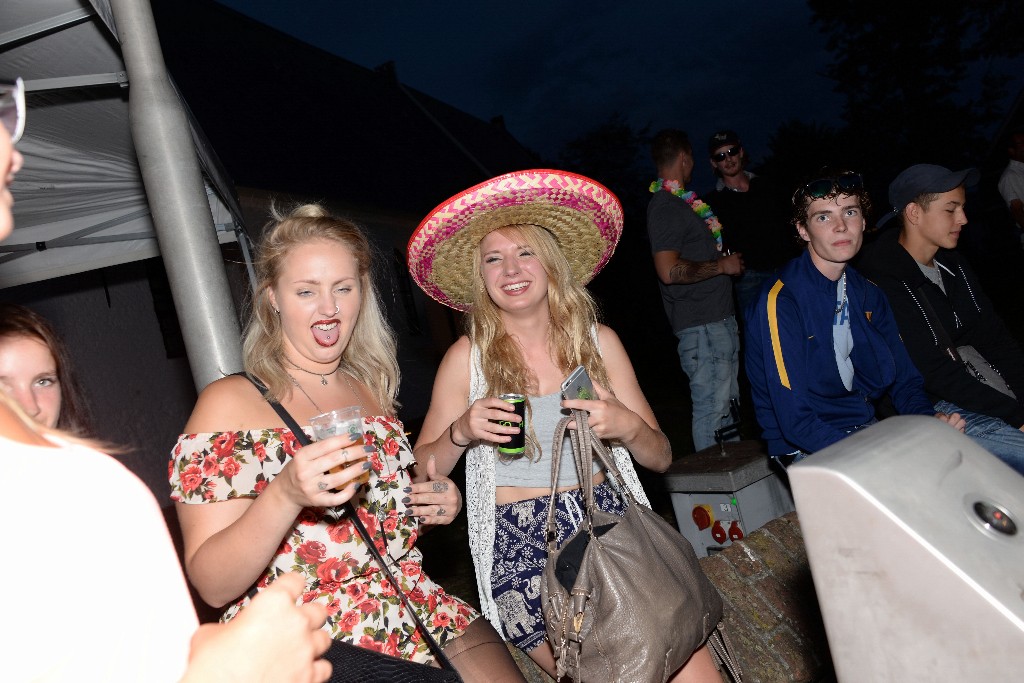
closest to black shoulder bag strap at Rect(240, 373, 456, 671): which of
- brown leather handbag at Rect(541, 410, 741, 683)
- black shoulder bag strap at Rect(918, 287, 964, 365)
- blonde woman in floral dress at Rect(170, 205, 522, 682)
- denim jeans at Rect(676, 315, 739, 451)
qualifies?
blonde woman in floral dress at Rect(170, 205, 522, 682)

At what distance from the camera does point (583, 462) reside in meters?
2.39

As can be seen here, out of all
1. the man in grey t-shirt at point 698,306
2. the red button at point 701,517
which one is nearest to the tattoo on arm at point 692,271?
the man in grey t-shirt at point 698,306

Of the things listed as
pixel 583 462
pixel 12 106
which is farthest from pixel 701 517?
pixel 12 106

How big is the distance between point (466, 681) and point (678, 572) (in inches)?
30.1

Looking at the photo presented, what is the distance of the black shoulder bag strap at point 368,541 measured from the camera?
187 cm

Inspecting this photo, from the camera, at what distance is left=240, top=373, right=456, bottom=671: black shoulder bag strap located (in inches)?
73.8

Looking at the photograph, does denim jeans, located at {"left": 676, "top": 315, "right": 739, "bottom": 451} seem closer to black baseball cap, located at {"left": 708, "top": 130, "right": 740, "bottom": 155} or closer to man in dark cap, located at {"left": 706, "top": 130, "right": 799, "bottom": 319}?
man in dark cap, located at {"left": 706, "top": 130, "right": 799, "bottom": 319}

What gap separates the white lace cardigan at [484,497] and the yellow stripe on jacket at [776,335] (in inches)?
38.7

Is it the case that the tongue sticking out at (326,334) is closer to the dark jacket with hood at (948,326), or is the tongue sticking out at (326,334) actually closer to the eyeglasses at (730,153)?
the dark jacket with hood at (948,326)

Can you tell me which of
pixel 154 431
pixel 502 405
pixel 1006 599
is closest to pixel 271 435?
pixel 502 405

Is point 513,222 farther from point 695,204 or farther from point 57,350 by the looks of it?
point 695,204

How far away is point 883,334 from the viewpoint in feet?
12.2

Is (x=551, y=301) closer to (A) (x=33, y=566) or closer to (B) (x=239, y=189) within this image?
(A) (x=33, y=566)

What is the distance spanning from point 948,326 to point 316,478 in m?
3.87
